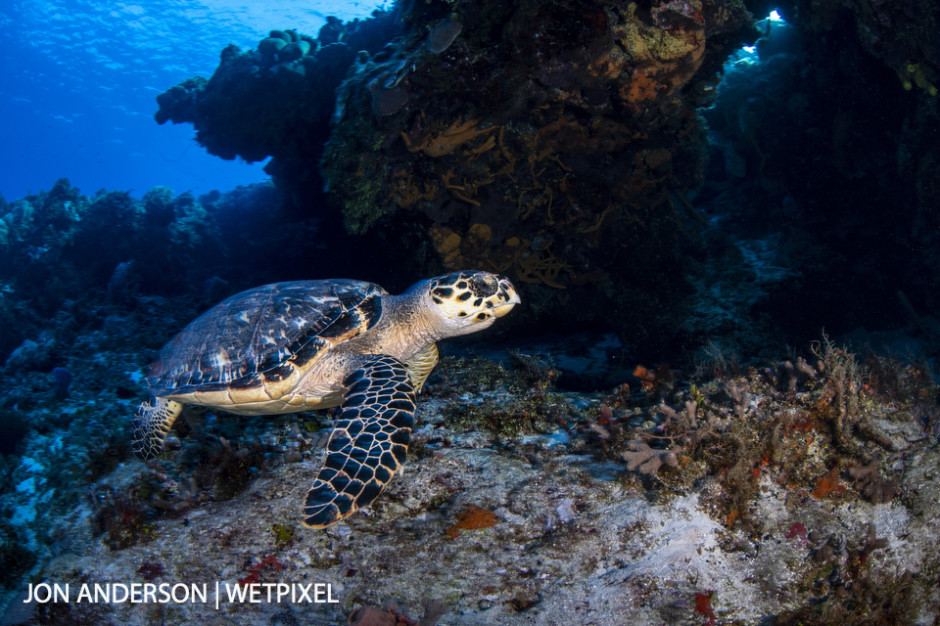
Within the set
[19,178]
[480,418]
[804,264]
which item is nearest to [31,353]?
[480,418]

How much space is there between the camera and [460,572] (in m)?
2.52

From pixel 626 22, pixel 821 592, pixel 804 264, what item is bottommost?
pixel 821 592

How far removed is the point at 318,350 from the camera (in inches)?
140

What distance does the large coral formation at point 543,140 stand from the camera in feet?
15.6

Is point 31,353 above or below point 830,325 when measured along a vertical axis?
above

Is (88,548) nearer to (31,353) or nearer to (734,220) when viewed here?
(31,353)

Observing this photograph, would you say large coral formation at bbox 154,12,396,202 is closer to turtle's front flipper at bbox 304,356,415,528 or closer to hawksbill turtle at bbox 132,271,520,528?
hawksbill turtle at bbox 132,271,520,528

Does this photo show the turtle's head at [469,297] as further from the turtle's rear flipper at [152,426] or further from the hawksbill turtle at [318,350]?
the turtle's rear flipper at [152,426]

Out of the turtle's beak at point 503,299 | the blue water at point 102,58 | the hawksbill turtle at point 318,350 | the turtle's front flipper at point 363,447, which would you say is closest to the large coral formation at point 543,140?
the hawksbill turtle at point 318,350

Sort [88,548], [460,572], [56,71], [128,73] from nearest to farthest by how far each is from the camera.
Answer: [460,572]
[88,548]
[56,71]
[128,73]

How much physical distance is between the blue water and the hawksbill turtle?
37.9 meters

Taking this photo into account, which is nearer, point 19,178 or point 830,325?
point 830,325

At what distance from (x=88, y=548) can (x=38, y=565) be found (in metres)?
0.45

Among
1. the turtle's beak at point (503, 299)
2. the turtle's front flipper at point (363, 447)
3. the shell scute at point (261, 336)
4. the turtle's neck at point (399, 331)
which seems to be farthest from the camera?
the turtle's neck at point (399, 331)
